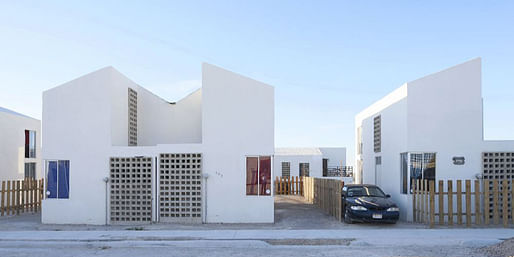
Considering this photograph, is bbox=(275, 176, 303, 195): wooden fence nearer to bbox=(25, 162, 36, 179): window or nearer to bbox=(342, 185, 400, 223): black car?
bbox=(342, 185, 400, 223): black car

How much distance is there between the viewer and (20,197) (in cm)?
1950

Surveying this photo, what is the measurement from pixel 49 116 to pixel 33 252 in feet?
19.2

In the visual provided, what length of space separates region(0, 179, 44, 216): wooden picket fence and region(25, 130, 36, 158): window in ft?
15.5

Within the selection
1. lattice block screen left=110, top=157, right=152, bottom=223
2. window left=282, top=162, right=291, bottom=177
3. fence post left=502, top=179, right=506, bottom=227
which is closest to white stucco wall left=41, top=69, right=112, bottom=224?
lattice block screen left=110, top=157, right=152, bottom=223

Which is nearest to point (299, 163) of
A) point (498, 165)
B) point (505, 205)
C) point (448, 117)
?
point (448, 117)

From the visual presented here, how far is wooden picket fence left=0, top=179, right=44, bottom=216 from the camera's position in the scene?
17516mm

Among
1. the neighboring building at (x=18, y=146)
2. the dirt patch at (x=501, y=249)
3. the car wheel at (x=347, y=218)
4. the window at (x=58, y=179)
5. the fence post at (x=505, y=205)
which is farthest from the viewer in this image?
the neighboring building at (x=18, y=146)

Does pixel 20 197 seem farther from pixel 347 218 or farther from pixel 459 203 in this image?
A: pixel 459 203

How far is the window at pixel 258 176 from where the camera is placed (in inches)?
567

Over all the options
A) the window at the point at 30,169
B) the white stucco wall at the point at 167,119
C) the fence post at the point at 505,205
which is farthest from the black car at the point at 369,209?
the window at the point at 30,169

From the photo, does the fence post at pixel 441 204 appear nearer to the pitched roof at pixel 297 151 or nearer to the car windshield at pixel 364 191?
the car windshield at pixel 364 191

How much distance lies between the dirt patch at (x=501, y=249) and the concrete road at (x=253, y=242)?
0.68 ft

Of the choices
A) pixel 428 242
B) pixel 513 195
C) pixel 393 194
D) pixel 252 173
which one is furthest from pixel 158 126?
pixel 513 195

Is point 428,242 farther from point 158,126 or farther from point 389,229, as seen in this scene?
point 158,126
